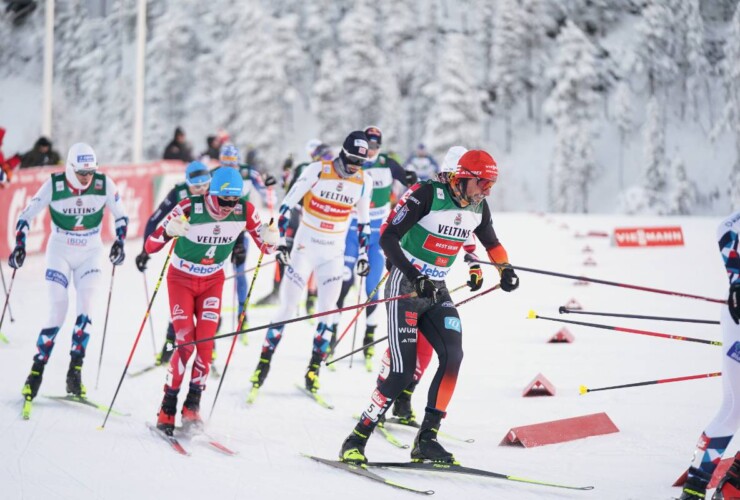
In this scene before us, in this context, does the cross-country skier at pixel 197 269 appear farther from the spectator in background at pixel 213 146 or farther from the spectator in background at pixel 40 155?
the spectator in background at pixel 213 146

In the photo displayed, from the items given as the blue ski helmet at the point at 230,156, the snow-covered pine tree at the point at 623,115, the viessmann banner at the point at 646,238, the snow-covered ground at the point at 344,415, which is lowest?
the snow-covered ground at the point at 344,415

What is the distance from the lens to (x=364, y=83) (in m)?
54.7

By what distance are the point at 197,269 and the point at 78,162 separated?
66.3 inches

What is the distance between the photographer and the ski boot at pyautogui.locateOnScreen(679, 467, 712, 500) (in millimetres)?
5055

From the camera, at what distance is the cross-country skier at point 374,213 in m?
10.1

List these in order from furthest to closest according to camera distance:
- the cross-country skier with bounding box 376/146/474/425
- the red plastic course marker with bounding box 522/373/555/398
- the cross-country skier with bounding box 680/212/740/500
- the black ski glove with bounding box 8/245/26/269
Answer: the red plastic course marker with bounding box 522/373/555/398, the black ski glove with bounding box 8/245/26/269, the cross-country skier with bounding box 376/146/474/425, the cross-country skier with bounding box 680/212/740/500

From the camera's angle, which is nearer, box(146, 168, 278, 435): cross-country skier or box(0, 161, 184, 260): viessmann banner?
box(146, 168, 278, 435): cross-country skier

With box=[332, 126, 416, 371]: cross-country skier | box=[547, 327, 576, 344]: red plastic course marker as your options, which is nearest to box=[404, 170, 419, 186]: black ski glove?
box=[332, 126, 416, 371]: cross-country skier

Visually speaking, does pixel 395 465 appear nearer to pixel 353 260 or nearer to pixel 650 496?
pixel 650 496

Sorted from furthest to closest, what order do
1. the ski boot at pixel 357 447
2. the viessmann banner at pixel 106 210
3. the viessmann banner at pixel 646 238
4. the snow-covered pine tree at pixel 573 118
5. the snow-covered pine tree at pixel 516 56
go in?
1. the snow-covered pine tree at pixel 516 56
2. the snow-covered pine tree at pixel 573 118
3. the viessmann banner at pixel 646 238
4. the viessmann banner at pixel 106 210
5. the ski boot at pixel 357 447

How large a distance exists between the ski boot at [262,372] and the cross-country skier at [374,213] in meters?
1.50

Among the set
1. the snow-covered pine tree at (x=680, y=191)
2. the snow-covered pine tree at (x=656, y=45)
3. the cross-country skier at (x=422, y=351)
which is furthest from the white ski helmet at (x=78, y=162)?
the snow-covered pine tree at (x=680, y=191)

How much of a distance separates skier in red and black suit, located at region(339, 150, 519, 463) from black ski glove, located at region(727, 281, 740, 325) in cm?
147

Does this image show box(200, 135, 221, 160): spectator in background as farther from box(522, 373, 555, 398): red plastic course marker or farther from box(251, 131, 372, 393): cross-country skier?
box(522, 373, 555, 398): red plastic course marker
